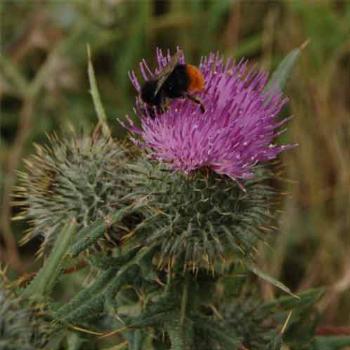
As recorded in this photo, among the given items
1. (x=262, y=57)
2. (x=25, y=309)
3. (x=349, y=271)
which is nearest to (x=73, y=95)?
(x=262, y=57)

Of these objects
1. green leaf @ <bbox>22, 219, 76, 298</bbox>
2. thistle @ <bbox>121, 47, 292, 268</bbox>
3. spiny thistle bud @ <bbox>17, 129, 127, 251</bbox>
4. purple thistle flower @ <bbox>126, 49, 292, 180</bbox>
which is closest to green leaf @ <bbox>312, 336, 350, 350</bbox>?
thistle @ <bbox>121, 47, 292, 268</bbox>

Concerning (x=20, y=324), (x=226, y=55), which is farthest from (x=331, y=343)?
(x=226, y=55)

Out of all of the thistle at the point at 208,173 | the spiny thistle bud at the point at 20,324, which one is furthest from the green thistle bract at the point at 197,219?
the spiny thistle bud at the point at 20,324

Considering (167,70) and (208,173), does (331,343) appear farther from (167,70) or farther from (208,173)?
(167,70)

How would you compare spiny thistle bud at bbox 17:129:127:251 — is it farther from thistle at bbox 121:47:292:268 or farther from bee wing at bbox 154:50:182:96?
bee wing at bbox 154:50:182:96

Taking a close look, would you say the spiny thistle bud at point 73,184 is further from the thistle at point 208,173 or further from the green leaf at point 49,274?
the green leaf at point 49,274

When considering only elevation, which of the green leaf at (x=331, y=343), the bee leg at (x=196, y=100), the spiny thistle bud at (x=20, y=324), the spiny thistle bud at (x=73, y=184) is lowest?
the green leaf at (x=331, y=343)
